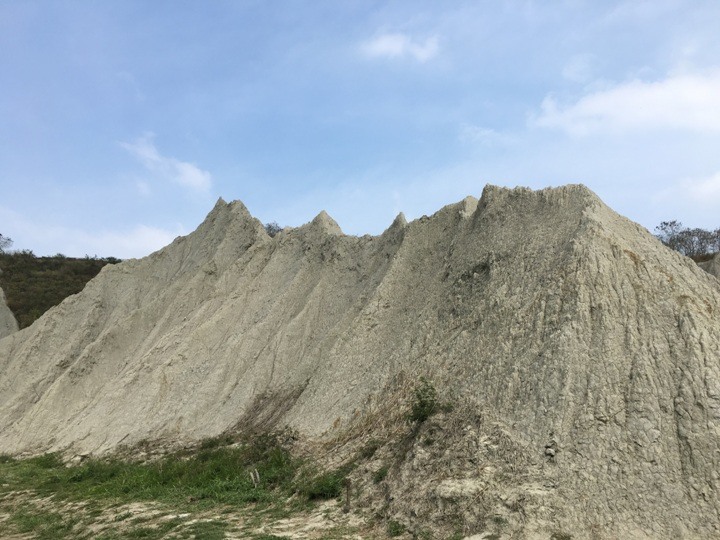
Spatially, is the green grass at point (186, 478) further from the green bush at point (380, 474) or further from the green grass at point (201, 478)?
the green bush at point (380, 474)

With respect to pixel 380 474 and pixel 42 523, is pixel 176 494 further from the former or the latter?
pixel 380 474

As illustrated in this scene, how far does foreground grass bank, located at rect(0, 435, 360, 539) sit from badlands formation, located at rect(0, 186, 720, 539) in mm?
1127

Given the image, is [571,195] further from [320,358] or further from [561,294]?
[320,358]

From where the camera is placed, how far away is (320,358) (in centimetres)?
1978

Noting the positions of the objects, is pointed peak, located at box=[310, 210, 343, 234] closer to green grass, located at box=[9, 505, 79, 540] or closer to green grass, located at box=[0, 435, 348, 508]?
green grass, located at box=[0, 435, 348, 508]

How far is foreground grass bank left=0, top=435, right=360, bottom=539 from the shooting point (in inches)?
450

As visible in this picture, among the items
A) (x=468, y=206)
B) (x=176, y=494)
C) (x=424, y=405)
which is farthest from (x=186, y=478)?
(x=468, y=206)

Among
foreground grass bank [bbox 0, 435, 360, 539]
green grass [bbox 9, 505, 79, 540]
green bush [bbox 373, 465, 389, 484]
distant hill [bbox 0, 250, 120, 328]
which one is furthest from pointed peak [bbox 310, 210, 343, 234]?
distant hill [bbox 0, 250, 120, 328]

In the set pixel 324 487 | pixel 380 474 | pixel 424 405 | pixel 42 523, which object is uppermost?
pixel 424 405

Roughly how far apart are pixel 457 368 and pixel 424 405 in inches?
69.9

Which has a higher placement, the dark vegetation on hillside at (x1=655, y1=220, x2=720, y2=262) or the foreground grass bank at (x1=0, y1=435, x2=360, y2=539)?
the dark vegetation on hillside at (x1=655, y1=220, x2=720, y2=262)

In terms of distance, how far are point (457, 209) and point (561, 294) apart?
26.8 feet

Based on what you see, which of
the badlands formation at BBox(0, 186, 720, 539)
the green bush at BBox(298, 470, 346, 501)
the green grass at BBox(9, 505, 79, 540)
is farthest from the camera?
the green bush at BBox(298, 470, 346, 501)

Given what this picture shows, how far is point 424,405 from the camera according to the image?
42.2 ft
